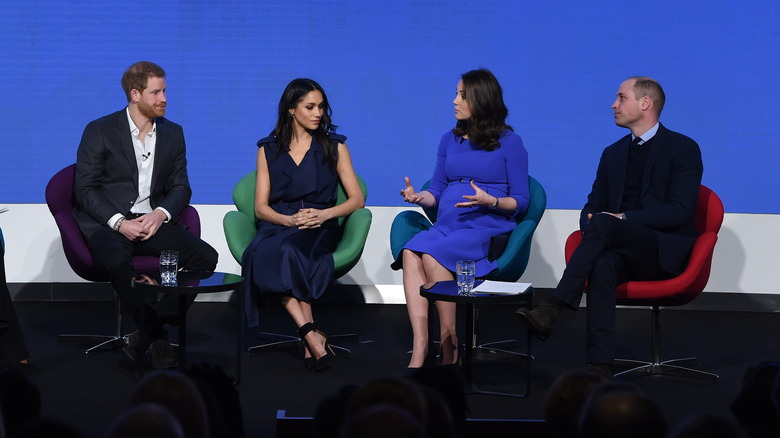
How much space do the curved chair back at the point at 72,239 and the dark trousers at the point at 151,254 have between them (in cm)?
6

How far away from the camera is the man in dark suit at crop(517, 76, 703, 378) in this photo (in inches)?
157

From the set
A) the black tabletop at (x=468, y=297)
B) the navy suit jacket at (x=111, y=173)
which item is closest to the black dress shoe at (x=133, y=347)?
the navy suit jacket at (x=111, y=173)

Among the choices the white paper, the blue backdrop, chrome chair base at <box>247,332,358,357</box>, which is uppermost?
the blue backdrop

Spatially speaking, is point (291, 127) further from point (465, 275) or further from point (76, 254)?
point (465, 275)

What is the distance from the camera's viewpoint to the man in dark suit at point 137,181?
4.70 meters

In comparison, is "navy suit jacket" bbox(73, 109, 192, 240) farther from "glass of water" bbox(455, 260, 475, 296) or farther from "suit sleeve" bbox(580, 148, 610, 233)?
"suit sleeve" bbox(580, 148, 610, 233)

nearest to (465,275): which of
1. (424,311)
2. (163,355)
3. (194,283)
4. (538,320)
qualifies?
(538,320)

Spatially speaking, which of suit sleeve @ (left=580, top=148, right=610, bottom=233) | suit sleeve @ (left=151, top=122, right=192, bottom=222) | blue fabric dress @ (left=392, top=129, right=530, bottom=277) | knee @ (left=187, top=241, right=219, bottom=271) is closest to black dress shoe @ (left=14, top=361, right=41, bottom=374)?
knee @ (left=187, top=241, right=219, bottom=271)

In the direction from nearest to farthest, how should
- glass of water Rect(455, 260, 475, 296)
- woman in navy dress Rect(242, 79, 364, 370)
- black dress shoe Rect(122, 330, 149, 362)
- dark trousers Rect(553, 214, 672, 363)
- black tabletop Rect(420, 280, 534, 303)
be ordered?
1. black tabletop Rect(420, 280, 534, 303)
2. glass of water Rect(455, 260, 475, 296)
3. dark trousers Rect(553, 214, 672, 363)
4. black dress shoe Rect(122, 330, 149, 362)
5. woman in navy dress Rect(242, 79, 364, 370)

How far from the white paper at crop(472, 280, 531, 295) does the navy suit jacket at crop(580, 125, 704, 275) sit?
0.58 meters

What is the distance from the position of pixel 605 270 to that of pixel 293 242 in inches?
59.6

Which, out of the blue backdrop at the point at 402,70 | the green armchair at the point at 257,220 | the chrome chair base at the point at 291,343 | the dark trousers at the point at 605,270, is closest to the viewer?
the dark trousers at the point at 605,270

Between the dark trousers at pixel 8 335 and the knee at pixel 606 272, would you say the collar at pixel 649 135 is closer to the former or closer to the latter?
the knee at pixel 606 272

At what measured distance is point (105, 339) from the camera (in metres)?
4.82
